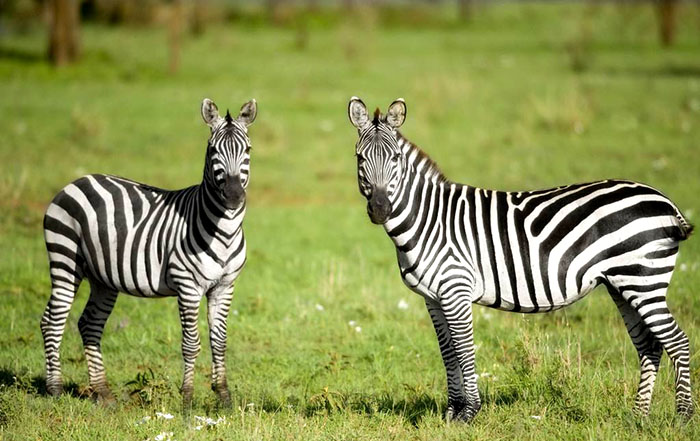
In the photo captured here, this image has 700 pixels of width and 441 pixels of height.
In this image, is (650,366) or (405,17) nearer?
(650,366)

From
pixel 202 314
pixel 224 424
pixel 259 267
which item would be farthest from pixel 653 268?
pixel 259 267

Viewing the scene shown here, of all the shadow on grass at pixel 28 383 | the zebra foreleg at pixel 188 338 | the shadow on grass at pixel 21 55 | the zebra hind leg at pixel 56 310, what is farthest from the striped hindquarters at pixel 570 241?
the shadow on grass at pixel 21 55

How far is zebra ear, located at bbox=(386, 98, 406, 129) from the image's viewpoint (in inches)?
242

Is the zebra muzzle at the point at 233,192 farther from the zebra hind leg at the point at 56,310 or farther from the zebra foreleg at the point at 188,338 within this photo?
the zebra hind leg at the point at 56,310

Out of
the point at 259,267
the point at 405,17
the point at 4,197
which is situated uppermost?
the point at 405,17

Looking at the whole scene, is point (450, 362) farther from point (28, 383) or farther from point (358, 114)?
point (28, 383)

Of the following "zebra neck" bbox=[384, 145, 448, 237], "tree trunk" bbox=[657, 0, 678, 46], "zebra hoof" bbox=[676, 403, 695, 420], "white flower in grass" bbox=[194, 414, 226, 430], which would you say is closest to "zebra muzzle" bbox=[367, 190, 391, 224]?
"zebra neck" bbox=[384, 145, 448, 237]

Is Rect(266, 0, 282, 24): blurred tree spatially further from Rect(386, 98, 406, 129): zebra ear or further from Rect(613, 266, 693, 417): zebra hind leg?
Rect(613, 266, 693, 417): zebra hind leg

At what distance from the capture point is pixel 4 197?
1302cm

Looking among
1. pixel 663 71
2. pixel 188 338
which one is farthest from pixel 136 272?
pixel 663 71

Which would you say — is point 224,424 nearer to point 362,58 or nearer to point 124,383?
point 124,383

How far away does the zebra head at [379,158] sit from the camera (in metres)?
5.93

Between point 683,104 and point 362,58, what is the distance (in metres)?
13.3

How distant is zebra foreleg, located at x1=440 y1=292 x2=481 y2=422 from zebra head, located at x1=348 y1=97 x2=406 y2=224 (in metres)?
0.77
